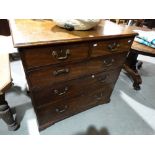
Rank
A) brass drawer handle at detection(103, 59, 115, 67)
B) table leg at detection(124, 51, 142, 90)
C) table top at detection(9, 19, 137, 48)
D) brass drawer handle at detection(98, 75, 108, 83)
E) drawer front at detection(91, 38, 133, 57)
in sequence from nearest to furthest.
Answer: table top at detection(9, 19, 137, 48), drawer front at detection(91, 38, 133, 57), brass drawer handle at detection(103, 59, 115, 67), brass drawer handle at detection(98, 75, 108, 83), table leg at detection(124, 51, 142, 90)

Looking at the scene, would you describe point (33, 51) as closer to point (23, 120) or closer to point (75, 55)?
point (75, 55)

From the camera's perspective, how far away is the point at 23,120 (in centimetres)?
137

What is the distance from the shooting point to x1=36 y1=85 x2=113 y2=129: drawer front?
1197 millimetres

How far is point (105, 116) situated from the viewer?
1508 millimetres

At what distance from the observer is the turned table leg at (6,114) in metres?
1.08

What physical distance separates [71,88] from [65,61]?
300 mm

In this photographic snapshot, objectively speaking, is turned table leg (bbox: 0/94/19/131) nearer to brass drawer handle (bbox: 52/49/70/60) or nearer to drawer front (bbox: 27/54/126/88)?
drawer front (bbox: 27/54/126/88)

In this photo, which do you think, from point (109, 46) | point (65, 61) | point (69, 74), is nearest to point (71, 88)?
point (69, 74)

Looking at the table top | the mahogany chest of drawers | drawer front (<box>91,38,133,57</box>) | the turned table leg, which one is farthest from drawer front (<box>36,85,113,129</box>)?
the table top

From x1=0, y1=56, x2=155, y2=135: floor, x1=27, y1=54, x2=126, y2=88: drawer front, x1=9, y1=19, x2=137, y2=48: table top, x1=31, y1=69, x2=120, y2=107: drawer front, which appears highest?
x1=9, y1=19, x2=137, y2=48: table top

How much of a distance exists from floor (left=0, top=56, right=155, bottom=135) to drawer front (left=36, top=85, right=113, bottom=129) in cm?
8
